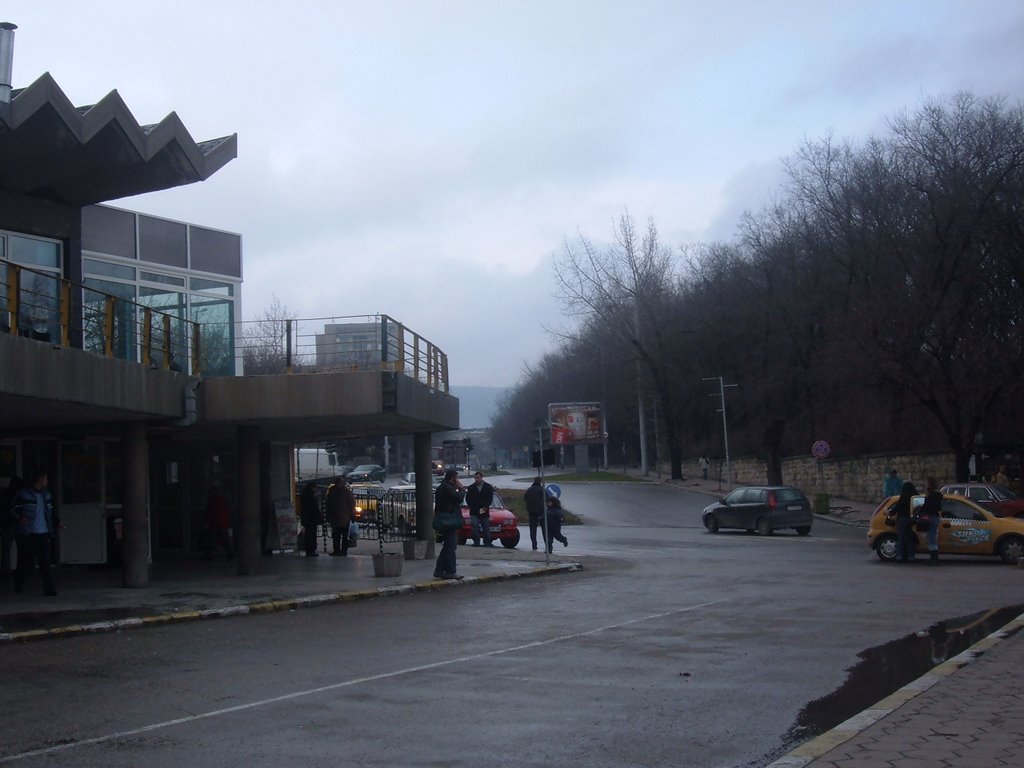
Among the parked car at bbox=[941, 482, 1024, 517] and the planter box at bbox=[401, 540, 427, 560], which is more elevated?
the parked car at bbox=[941, 482, 1024, 517]

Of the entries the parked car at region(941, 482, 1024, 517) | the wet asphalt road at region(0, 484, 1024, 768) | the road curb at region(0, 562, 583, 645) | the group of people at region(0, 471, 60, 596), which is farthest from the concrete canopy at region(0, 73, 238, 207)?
the parked car at region(941, 482, 1024, 517)

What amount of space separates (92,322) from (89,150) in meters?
2.97

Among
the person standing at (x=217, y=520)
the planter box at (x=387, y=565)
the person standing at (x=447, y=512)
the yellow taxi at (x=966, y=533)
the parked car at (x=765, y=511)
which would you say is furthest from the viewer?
the parked car at (x=765, y=511)

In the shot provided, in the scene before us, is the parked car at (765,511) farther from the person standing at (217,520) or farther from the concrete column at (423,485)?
the person standing at (217,520)

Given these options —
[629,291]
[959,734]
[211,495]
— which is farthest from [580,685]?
[629,291]

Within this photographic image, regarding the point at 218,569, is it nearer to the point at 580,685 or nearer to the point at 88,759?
the point at 580,685

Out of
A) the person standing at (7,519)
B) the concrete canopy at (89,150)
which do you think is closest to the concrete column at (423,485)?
the concrete canopy at (89,150)

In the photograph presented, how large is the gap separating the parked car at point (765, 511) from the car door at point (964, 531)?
41.3 feet

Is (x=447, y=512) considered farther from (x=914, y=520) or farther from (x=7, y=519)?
(x=914, y=520)

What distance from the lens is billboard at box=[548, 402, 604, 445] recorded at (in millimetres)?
85250

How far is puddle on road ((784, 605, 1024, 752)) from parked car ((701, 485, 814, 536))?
21.3 metres

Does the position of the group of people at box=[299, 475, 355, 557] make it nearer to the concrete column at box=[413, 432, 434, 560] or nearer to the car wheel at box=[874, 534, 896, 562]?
the concrete column at box=[413, 432, 434, 560]

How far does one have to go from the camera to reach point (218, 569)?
21.5 metres

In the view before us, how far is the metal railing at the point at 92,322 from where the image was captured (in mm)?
14492
